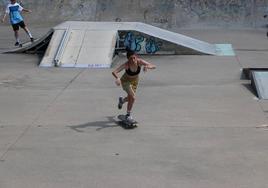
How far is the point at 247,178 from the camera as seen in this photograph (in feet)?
20.6

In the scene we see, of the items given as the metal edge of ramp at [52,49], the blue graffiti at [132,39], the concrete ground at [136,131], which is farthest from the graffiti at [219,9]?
the concrete ground at [136,131]

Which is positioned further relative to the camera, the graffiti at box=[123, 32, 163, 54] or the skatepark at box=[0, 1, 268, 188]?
the graffiti at box=[123, 32, 163, 54]

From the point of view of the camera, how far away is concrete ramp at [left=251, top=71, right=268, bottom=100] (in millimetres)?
10767

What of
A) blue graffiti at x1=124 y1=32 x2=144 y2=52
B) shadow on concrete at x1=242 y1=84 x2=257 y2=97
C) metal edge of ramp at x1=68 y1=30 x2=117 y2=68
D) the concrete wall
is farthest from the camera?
the concrete wall

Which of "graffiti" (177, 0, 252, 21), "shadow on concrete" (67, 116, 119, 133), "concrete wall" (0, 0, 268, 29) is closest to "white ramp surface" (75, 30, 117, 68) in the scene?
"shadow on concrete" (67, 116, 119, 133)

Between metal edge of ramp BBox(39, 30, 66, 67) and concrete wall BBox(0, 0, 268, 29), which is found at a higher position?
metal edge of ramp BBox(39, 30, 66, 67)

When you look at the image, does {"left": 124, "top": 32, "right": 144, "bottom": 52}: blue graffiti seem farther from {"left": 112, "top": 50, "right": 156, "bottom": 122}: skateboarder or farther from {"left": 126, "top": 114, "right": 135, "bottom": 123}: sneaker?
{"left": 126, "top": 114, "right": 135, "bottom": 123}: sneaker

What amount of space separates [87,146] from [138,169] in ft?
4.01

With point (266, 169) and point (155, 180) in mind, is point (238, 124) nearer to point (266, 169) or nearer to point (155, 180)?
point (266, 169)

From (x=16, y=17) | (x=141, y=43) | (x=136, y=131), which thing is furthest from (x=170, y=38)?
(x=136, y=131)

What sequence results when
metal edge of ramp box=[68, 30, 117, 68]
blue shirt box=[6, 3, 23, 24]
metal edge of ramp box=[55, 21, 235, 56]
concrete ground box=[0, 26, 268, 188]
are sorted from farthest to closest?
blue shirt box=[6, 3, 23, 24] < metal edge of ramp box=[55, 21, 235, 56] < metal edge of ramp box=[68, 30, 117, 68] < concrete ground box=[0, 26, 268, 188]

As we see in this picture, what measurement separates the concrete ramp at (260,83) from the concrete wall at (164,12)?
43.8ft

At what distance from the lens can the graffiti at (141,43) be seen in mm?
16531

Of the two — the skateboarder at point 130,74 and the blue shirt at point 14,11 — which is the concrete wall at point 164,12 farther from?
the skateboarder at point 130,74
